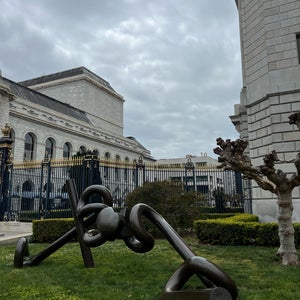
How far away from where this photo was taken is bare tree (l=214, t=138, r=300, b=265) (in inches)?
279

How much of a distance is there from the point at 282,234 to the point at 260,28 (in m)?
10.5

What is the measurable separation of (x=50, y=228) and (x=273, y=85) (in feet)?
33.9

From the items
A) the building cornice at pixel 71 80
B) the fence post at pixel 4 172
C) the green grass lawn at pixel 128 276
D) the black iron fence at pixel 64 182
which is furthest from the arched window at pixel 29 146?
the green grass lawn at pixel 128 276

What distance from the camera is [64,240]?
631 centimetres

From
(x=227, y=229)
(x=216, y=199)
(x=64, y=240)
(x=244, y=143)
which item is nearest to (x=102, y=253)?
(x=64, y=240)

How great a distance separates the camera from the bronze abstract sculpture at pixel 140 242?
10.7ft

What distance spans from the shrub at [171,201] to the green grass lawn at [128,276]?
11.6ft

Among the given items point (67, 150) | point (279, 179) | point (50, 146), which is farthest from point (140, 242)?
point (67, 150)

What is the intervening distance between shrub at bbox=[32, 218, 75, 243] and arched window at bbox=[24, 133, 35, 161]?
91.8ft

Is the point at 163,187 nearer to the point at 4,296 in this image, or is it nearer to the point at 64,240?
the point at 64,240

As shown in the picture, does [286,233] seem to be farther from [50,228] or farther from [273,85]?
[50,228]

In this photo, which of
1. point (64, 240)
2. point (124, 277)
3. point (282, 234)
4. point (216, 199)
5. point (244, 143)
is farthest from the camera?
point (216, 199)

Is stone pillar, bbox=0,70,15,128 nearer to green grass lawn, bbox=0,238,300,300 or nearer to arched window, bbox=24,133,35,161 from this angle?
arched window, bbox=24,133,35,161

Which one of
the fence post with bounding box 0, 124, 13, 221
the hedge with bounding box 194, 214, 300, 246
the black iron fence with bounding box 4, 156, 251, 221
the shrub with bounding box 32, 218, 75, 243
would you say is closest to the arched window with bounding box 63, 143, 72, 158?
the black iron fence with bounding box 4, 156, 251, 221
